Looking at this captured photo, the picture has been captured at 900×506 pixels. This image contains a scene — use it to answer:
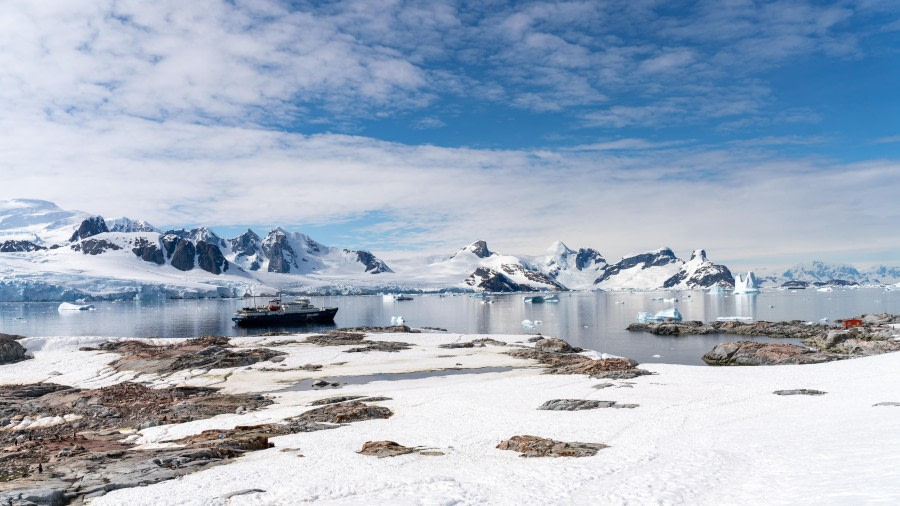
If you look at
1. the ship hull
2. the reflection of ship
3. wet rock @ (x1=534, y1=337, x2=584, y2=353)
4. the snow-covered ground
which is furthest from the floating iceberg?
the snow-covered ground

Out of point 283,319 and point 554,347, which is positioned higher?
point 554,347

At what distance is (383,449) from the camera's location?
17.5 m

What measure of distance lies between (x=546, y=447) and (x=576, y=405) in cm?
824

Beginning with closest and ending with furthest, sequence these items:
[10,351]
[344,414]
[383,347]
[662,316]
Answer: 1. [344,414]
2. [10,351]
3. [383,347]
4. [662,316]

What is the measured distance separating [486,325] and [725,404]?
273 feet

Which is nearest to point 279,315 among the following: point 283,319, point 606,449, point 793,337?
point 283,319

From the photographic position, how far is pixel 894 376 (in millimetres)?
26594

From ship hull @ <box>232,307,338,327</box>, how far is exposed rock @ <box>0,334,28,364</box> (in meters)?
57.2

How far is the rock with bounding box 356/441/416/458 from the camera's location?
1706 centimetres

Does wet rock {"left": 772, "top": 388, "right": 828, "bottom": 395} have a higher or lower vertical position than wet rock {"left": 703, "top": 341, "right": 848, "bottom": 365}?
higher

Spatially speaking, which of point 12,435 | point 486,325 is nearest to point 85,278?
point 486,325

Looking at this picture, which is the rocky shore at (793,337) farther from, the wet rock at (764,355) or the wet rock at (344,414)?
the wet rock at (344,414)

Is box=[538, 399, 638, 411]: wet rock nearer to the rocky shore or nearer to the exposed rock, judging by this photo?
the rocky shore

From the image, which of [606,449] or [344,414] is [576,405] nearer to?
[606,449]
